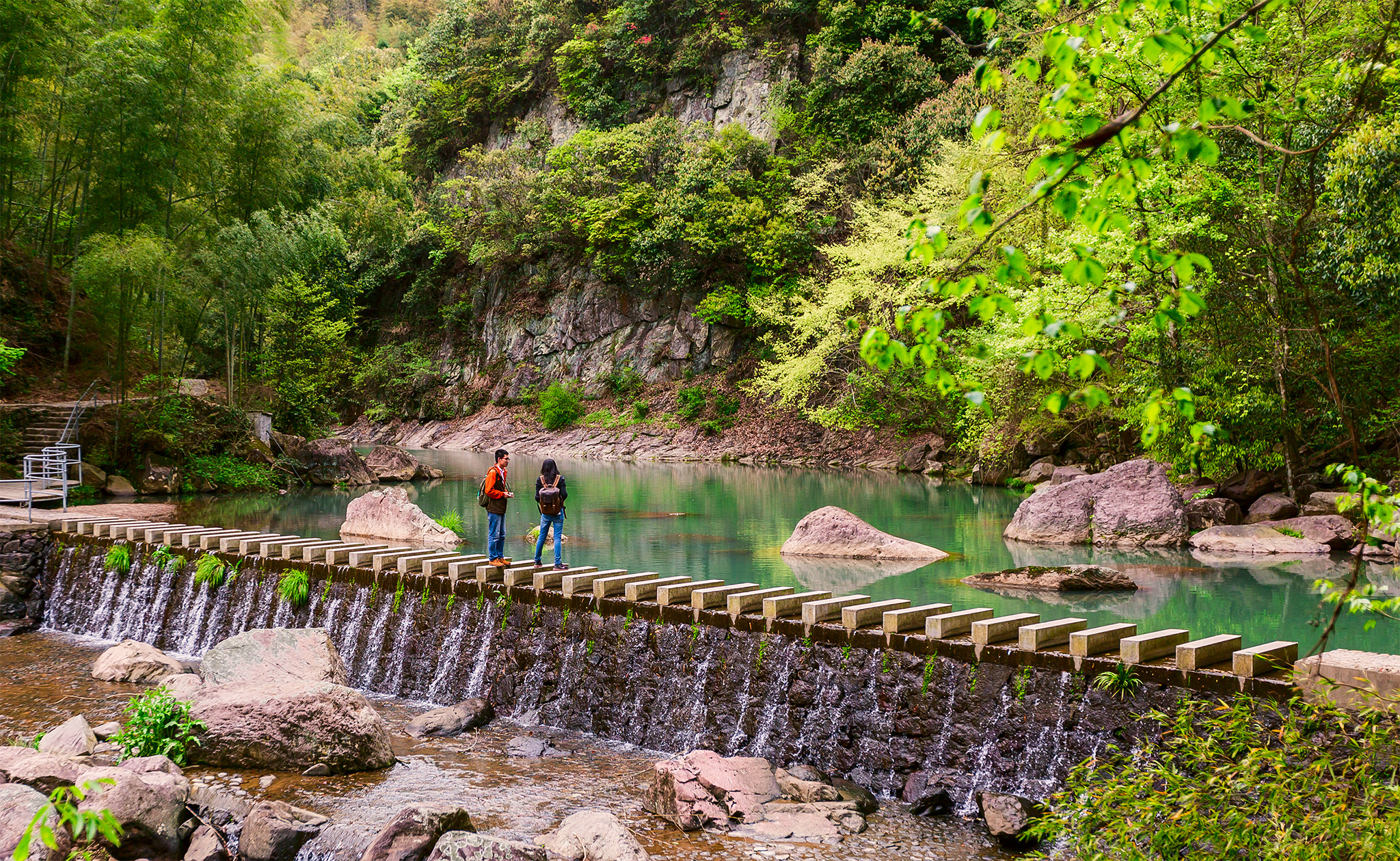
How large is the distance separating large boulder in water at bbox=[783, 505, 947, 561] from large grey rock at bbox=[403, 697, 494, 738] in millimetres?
6595

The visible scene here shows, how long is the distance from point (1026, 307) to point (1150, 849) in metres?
13.3

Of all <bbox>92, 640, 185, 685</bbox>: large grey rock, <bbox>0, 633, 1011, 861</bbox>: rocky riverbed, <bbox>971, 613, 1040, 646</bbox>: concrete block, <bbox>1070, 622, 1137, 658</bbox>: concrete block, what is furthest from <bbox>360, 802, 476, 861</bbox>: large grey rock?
<bbox>92, 640, 185, 685</bbox>: large grey rock

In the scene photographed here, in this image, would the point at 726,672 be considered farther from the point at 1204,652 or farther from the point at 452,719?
the point at 1204,652

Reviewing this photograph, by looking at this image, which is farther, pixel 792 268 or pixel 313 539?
pixel 792 268

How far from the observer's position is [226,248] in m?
19.2

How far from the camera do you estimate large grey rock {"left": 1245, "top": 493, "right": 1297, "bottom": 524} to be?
560 inches

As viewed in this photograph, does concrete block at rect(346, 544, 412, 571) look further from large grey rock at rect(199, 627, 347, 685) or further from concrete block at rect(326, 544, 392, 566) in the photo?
large grey rock at rect(199, 627, 347, 685)

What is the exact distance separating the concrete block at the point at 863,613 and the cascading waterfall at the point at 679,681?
217mm

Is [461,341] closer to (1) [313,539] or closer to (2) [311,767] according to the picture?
(1) [313,539]

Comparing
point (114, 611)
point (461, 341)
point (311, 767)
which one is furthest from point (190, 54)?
point (461, 341)

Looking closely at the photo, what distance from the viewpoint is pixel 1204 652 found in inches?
222

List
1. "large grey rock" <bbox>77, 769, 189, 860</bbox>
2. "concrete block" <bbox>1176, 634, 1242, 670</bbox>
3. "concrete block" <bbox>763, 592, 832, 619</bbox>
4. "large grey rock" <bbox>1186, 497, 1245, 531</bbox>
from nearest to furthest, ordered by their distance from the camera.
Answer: "large grey rock" <bbox>77, 769, 189, 860</bbox> < "concrete block" <bbox>1176, 634, 1242, 670</bbox> < "concrete block" <bbox>763, 592, 832, 619</bbox> < "large grey rock" <bbox>1186, 497, 1245, 531</bbox>

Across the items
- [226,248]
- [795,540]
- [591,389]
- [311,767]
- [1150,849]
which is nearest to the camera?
[1150,849]

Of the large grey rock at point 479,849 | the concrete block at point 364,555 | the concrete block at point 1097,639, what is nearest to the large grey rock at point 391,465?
the concrete block at point 364,555
